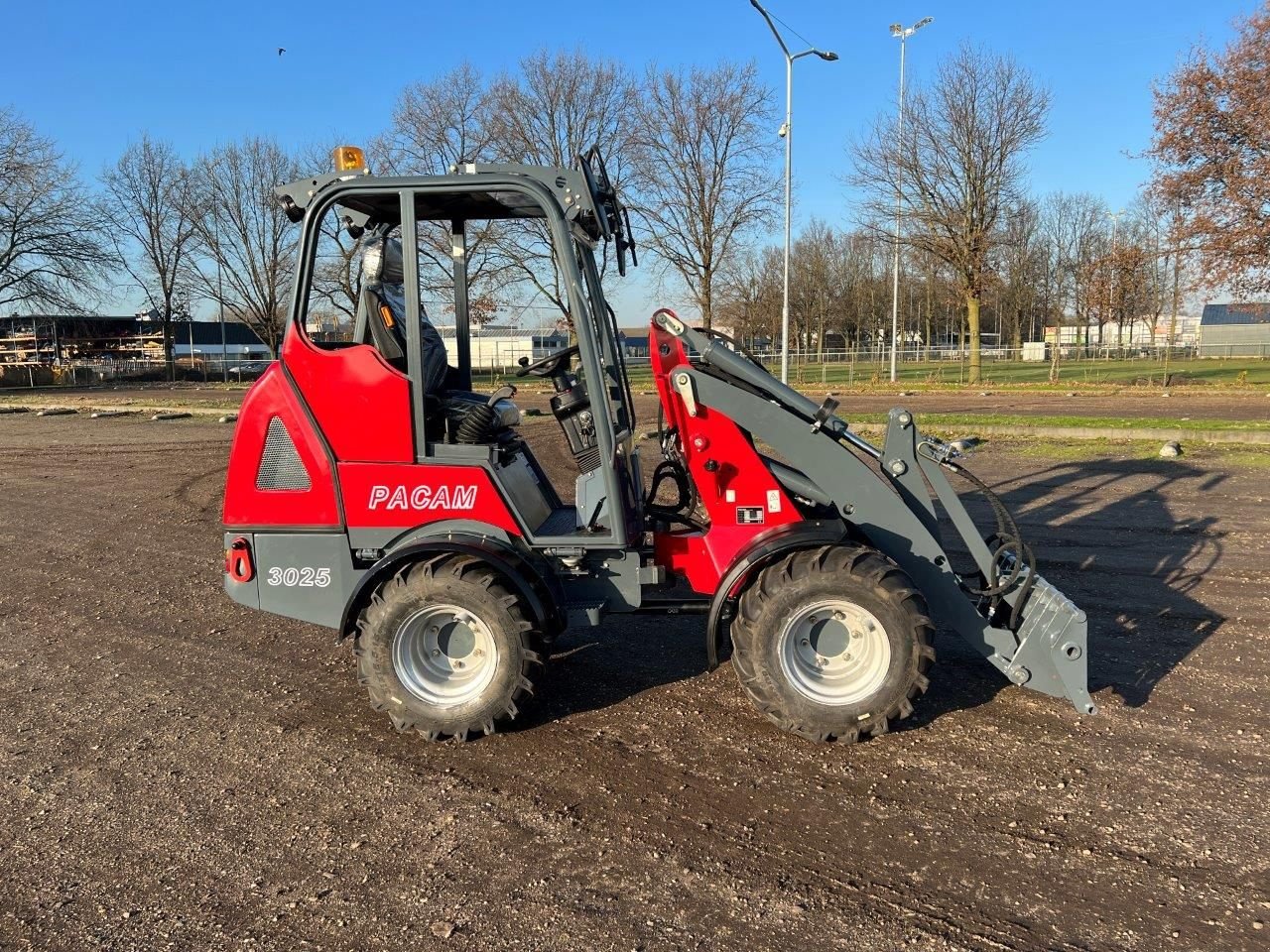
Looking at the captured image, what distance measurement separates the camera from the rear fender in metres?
4.32

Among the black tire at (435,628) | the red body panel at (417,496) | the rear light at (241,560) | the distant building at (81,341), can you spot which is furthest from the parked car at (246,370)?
the black tire at (435,628)

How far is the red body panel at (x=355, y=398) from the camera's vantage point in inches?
173

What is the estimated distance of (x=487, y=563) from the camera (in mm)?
4352

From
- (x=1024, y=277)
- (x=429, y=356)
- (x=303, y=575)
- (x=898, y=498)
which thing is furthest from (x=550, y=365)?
(x=1024, y=277)

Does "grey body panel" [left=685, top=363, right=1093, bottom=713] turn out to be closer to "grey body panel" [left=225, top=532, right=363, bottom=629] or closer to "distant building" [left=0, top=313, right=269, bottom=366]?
"grey body panel" [left=225, top=532, right=363, bottom=629]

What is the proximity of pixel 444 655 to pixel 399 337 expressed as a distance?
1.63 m

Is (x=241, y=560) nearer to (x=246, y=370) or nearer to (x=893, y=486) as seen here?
(x=893, y=486)

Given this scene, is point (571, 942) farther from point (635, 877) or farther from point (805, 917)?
point (805, 917)

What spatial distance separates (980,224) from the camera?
2959 cm

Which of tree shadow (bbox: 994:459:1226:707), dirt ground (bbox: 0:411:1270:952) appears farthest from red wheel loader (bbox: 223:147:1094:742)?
tree shadow (bbox: 994:459:1226:707)

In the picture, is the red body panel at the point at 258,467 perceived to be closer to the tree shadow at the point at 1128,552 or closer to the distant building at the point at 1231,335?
the tree shadow at the point at 1128,552

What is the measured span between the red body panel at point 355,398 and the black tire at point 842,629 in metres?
1.90

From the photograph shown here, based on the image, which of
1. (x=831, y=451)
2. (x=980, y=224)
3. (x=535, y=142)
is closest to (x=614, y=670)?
(x=831, y=451)

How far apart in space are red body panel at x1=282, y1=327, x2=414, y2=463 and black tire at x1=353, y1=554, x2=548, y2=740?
24.8 inches
